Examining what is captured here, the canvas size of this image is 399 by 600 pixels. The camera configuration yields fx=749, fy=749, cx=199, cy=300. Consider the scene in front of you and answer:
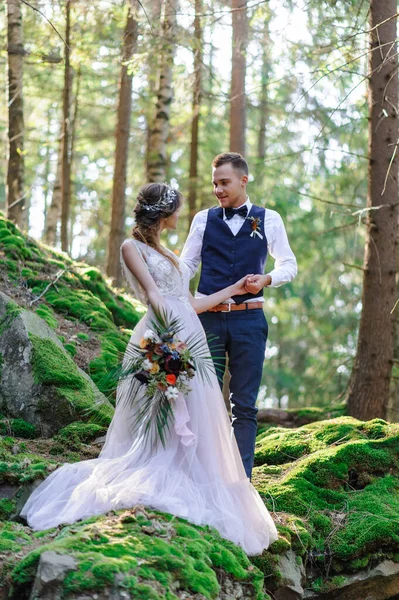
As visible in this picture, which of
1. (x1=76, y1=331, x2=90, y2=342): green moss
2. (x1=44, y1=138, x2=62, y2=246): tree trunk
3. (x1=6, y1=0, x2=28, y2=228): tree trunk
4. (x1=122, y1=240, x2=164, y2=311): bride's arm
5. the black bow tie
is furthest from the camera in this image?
(x1=44, y1=138, x2=62, y2=246): tree trunk

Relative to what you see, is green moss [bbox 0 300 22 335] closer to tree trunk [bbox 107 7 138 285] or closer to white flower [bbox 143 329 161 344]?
white flower [bbox 143 329 161 344]

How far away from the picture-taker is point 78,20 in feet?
43.8

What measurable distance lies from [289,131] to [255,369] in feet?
42.7

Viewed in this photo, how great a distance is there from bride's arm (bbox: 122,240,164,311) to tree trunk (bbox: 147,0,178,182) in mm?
6914

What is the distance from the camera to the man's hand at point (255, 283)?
5.33 metres

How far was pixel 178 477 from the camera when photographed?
187 inches

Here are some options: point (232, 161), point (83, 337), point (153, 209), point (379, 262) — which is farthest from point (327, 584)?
point (379, 262)

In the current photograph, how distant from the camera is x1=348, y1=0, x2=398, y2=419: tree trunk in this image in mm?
9062

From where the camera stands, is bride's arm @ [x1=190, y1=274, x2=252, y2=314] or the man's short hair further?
the man's short hair

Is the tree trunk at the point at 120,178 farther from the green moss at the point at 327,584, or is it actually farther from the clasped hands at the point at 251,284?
the green moss at the point at 327,584

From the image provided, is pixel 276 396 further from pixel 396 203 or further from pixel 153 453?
pixel 153 453

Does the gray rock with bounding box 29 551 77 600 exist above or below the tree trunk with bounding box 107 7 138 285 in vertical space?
below

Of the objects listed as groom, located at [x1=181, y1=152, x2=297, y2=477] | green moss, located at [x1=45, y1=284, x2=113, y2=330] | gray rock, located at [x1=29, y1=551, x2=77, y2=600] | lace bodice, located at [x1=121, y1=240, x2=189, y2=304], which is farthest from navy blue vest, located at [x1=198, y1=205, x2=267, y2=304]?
green moss, located at [x1=45, y1=284, x2=113, y2=330]

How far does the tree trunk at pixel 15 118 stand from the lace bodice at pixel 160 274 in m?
6.52
